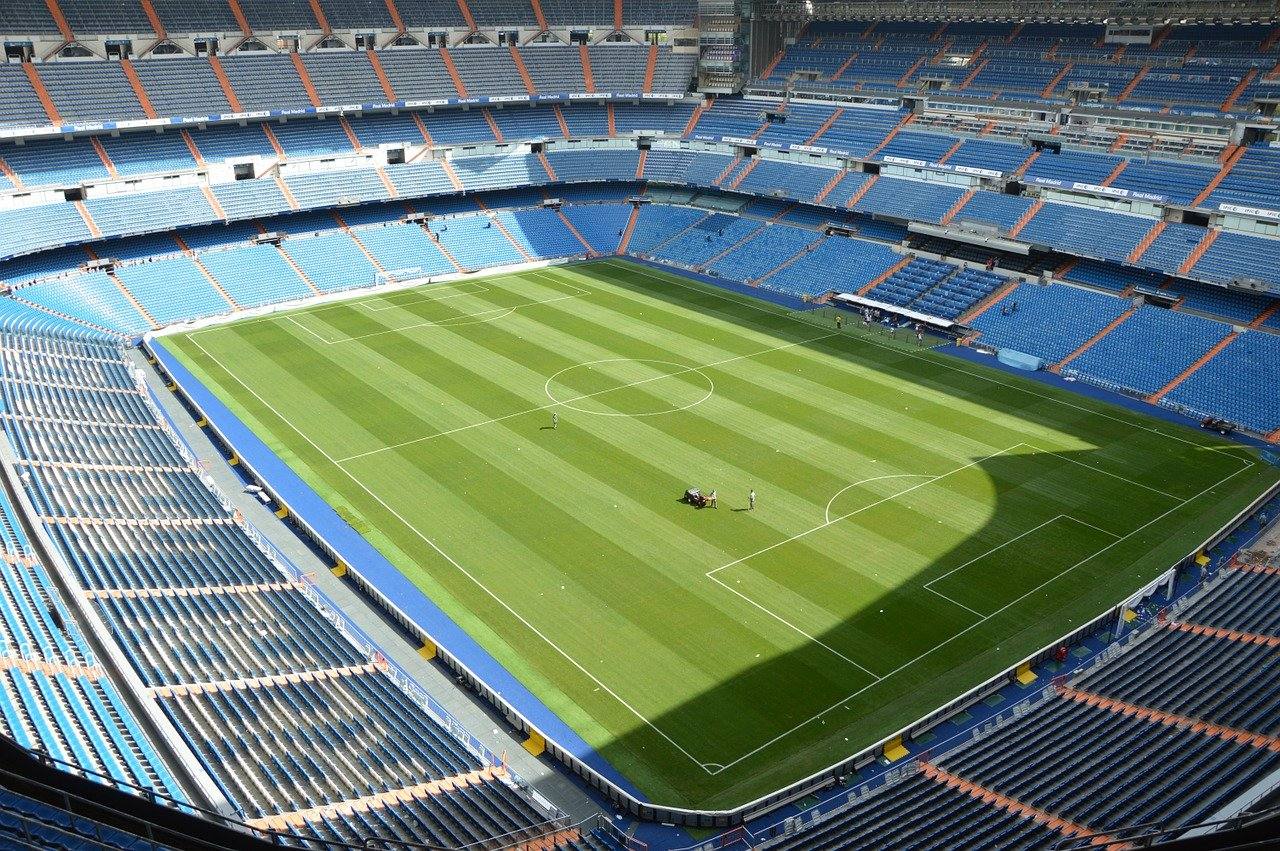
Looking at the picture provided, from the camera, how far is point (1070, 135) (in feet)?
184

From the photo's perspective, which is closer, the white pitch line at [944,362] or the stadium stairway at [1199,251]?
the white pitch line at [944,362]

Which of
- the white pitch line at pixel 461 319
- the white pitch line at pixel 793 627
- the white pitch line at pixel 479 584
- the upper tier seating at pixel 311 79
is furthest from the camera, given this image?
the upper tier seating at pixel 311 79

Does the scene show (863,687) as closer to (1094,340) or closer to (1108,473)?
(1108,473)

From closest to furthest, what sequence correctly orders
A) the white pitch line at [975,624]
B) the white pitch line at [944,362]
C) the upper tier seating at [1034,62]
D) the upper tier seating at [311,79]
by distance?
the white pitch line at [975,624], the white pitch line at [944,362], the upper tier seating at [1034,62], the upper tier seating at [311,79]

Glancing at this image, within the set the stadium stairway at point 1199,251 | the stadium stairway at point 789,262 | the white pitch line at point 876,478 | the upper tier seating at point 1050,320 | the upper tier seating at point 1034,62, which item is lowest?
the white pitch line at point 876,478

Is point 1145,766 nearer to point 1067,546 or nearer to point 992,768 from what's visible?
point 992,768

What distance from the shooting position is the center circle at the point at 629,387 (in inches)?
1677

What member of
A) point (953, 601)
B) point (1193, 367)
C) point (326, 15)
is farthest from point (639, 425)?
point (326, 15)

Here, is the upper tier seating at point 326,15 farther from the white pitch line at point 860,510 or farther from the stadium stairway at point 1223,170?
the white pitch line at point 860,510

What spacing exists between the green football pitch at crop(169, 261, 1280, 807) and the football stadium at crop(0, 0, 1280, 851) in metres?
0.20

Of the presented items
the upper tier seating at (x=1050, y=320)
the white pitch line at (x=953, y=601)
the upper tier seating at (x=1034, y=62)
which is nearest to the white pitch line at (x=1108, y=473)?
the upper tier seating at (x=1050, y=320)

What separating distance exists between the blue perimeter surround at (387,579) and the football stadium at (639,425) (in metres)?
0.17

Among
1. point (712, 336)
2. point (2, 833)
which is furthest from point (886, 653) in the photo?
point (712, 336)

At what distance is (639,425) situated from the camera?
40781 mm
